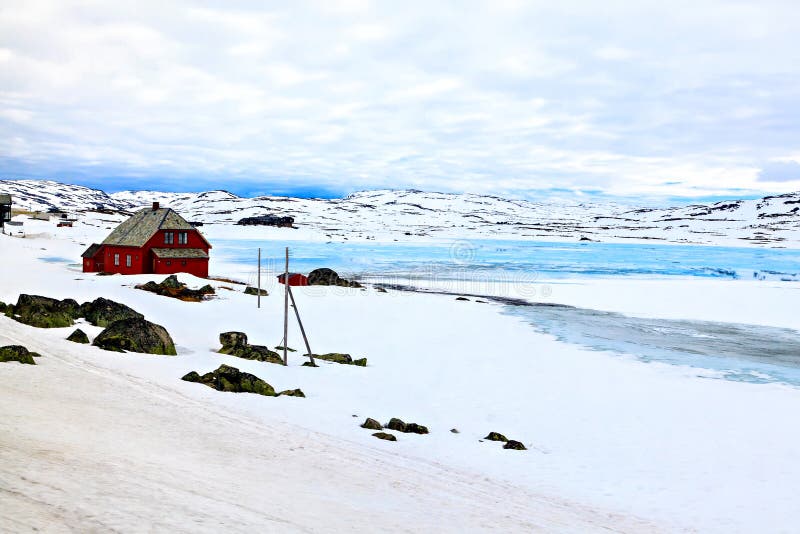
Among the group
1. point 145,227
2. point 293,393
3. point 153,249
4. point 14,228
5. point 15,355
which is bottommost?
point 293,393

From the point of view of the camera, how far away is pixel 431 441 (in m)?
14.2

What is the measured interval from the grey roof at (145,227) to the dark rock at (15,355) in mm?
34421

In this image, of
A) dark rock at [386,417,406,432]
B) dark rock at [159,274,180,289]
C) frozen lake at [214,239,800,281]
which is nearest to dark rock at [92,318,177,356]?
dark rock at [386,417,406,432]

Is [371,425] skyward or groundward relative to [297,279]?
groundward

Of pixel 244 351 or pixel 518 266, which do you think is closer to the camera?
pixel 244 351

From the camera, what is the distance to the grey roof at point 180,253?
48.2m

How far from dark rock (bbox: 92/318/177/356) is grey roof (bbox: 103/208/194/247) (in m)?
29.8

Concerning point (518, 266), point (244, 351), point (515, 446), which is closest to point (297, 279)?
point (244, 351)

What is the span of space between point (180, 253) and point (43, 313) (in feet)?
91.9

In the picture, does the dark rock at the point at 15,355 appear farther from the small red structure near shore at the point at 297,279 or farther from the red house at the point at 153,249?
the red house at the point at 153,249

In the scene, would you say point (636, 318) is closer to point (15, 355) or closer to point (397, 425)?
point (397, 425)

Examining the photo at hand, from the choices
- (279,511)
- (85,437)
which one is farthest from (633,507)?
(85,437)

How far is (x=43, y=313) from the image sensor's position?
71.8ft

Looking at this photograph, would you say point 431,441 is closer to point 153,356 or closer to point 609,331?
point 153,356
